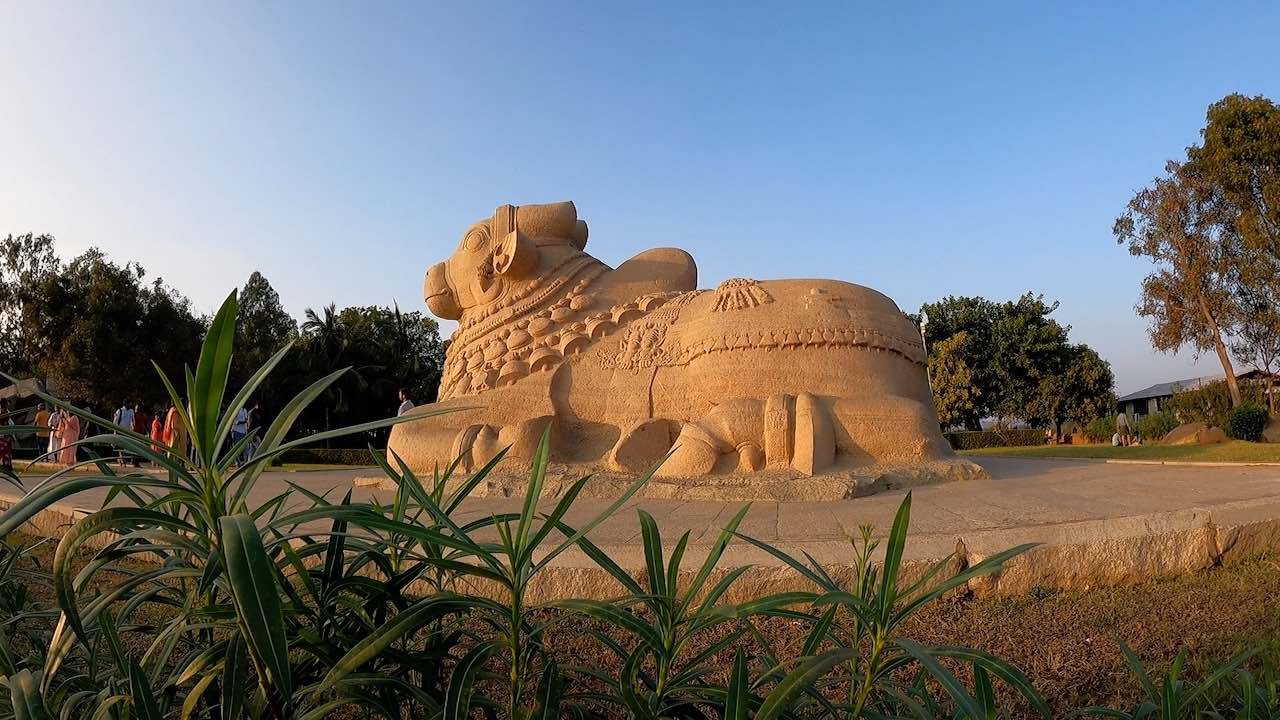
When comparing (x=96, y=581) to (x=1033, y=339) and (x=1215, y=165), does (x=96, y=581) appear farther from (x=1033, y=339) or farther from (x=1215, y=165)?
(x=1033, y=339)

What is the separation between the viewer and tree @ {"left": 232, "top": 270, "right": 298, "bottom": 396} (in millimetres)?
24844

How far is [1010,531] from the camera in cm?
301

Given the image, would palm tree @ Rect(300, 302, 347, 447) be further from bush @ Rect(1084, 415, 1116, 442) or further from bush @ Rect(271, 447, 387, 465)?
bush @ Rect(1084, 415, 1116, 442)

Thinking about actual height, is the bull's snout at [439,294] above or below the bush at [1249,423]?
above

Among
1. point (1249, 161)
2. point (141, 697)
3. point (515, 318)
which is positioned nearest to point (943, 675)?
point (141, 697)

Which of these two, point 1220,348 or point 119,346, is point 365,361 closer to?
point 119,346

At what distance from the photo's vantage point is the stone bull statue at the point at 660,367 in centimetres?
497

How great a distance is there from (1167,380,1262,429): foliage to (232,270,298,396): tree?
2471 centimetres

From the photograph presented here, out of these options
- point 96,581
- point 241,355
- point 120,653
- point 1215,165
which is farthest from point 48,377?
point 1215,165

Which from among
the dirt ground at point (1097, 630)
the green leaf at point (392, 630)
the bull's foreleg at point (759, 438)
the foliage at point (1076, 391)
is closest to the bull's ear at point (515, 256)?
the bull's foreleg at point (759, 438)

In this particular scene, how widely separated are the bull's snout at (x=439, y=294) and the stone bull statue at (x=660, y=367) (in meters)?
0.01

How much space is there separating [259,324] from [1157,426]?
26.7 meters

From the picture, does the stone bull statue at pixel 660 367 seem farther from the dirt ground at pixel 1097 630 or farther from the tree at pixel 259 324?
the tree at pixel 259 324

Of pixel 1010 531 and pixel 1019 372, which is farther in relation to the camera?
pixel 1019 372
